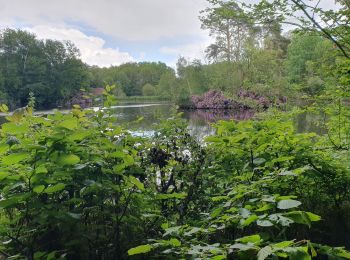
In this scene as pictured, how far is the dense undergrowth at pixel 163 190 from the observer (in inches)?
48.6

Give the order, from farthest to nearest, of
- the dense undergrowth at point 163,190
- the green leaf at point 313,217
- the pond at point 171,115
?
the pond at point 171,115 → the dense undergrowth at point 163,190 → the green leaf at point 313,217

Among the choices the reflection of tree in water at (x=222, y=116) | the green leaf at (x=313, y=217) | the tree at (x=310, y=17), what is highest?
the tree at (x=310, y=17)

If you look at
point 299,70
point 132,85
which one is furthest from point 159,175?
point 132,85

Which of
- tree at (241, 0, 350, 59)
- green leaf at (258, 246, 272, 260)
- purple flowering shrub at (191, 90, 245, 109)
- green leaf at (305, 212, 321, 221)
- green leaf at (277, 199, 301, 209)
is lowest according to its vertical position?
purple flowering shrub at (191, 90, 245, 109)

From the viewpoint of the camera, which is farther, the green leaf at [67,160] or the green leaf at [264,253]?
the green leaf at [67,160]

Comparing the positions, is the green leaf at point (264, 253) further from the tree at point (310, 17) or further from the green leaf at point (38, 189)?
the tree at point (310, 17)

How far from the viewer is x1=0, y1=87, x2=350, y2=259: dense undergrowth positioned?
1234mm

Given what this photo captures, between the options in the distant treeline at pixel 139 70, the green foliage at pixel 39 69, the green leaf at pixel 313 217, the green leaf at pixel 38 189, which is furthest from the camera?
the green foliage at pixel 39 69

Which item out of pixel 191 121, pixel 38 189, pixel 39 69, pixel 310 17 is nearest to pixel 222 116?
pixel 191 121

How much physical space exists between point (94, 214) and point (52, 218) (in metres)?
0.38

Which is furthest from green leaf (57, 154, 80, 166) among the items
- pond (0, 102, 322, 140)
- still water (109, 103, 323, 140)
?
still water (109, 103, 323, 140)

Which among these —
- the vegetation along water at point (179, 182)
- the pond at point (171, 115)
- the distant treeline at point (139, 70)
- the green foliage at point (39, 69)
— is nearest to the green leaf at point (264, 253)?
the vegetation along water at point (179, 182)

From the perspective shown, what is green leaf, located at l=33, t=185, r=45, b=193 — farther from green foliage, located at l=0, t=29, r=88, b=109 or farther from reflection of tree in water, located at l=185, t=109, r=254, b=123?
green foliage, located at l=0, t=29, r=88, b=109

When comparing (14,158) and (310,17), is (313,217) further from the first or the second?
(310,17)
